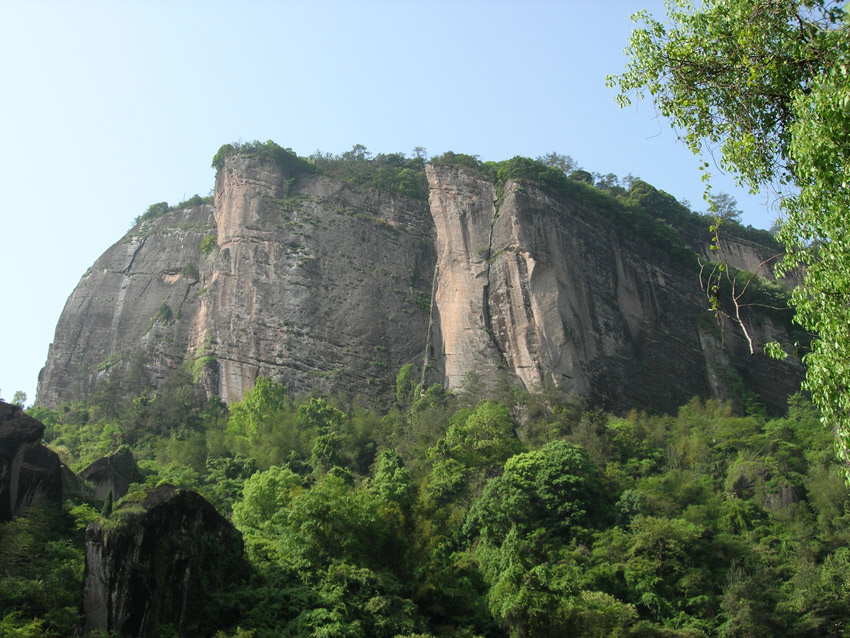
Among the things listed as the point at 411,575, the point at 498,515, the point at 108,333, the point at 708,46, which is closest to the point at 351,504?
the point at 411,575

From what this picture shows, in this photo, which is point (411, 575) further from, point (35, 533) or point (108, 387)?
point (108, 387)

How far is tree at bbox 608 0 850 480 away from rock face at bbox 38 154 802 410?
28.5 metres

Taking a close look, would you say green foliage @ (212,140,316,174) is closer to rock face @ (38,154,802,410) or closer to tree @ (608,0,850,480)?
rock face @ (38,154,802,410)

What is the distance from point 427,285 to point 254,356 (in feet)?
34.1

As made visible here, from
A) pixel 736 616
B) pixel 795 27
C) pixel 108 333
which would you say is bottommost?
pixel 736 616

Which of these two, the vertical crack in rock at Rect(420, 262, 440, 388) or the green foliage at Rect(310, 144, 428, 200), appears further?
the green foliage at Rect(310, 144, 428, 200)

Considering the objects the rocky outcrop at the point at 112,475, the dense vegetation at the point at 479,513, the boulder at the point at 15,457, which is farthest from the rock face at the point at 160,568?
the rocky outcrop at the point at 112,475

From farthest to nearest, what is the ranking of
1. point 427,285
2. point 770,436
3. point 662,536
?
point 427,285 < point 770,436 < point 662,536

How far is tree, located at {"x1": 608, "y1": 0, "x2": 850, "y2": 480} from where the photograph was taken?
30.9 feet

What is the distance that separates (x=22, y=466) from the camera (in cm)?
2266

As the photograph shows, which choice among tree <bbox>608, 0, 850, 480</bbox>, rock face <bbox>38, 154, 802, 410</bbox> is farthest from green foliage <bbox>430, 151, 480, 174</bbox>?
tree <bbox>608, 0, 850, 480</bbox>

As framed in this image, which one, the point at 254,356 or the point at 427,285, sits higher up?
the point at 427,285

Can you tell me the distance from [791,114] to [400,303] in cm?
3595

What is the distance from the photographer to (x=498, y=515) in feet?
91.5
